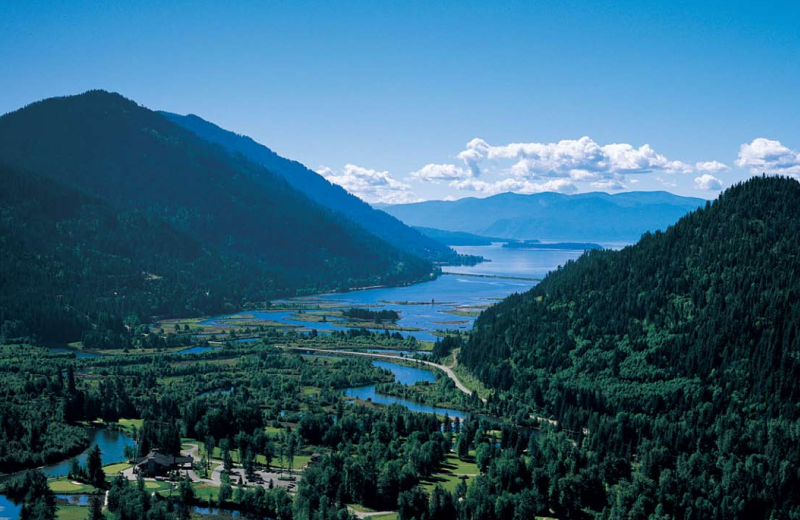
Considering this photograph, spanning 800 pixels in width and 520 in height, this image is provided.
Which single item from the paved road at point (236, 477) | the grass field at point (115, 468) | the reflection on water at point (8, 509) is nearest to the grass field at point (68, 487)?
the grass field at point (115, 468)

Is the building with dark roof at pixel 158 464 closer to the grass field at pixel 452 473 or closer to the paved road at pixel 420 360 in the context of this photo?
the grass field at pixel 452 473

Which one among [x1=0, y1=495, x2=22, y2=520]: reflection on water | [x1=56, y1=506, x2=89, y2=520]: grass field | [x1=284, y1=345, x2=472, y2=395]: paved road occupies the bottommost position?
[x1=0, y1=495, x2=22, y2=520]: reflection on water

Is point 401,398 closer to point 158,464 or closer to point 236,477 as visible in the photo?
point 236,477

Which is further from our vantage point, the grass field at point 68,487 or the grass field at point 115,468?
the grass field at point 115,468

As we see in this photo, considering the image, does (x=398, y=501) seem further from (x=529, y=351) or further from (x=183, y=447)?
(x=529, y=351)

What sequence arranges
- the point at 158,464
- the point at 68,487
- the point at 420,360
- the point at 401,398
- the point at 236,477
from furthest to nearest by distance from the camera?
the point at 420,360 < the point at 401,398 < the point at 158,464 < the point at 236,477 < the point at 68,487

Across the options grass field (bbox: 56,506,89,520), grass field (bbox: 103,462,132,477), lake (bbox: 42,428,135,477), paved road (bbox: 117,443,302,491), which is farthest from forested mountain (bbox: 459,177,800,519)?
lake (bbox: 42,428,135,477)

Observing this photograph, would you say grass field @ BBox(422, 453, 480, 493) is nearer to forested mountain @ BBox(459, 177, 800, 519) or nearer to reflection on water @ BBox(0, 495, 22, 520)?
forested mountain @ BBox(459, 177, 800, 519)

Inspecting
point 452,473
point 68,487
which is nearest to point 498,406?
point 452,473

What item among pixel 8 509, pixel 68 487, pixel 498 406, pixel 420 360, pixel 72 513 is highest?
pixel 420 360
